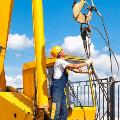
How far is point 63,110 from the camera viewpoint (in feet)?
27.8

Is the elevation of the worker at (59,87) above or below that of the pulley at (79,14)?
below

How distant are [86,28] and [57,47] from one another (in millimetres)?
967

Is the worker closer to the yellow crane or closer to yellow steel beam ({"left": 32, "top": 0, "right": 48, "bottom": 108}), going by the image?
the yellow crane

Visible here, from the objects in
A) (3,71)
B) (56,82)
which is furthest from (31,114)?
(3,71)

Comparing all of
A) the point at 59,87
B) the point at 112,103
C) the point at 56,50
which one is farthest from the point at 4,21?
the point at 112,103

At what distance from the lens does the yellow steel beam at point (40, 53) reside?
26.2ft

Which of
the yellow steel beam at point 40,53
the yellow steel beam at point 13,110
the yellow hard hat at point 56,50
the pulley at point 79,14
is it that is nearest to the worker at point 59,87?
the yellow hard hat at point 56,50

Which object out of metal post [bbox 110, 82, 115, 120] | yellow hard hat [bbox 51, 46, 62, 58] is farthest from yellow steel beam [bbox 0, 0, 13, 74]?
metal post [bbox 110, 82, 115, 120]

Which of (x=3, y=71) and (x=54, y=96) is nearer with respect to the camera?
(x=54, y=96)

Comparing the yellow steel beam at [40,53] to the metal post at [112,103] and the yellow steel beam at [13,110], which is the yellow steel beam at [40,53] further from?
the metal post at [112,103]

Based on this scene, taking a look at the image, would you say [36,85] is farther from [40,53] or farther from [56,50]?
[56,50]

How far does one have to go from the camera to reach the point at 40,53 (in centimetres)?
805

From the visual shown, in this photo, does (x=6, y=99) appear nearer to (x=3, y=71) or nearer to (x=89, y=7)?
(x=3, y=71)

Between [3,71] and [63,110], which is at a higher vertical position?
[3,71]
